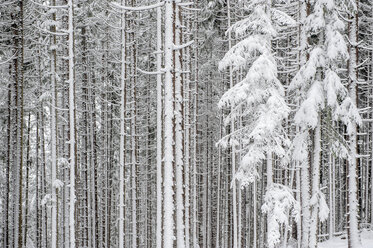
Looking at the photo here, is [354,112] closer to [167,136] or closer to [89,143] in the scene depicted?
[167,136]

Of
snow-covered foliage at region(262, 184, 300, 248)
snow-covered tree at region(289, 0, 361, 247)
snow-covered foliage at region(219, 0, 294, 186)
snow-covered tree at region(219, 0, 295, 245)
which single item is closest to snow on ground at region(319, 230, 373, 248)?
snow-covered tree at region(289, 0, 361, 247)

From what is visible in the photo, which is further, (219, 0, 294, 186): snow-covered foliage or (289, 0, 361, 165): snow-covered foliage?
(289, 0, 361, 165): snow-covered foliage

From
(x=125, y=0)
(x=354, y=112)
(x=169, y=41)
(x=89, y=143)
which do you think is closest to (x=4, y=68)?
(x=89, y=143)

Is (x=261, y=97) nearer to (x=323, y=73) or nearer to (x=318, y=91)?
(x=318, y=91)

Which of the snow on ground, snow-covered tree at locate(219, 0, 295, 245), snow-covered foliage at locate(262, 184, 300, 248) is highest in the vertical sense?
snow-covered tree at locate(219, 0, 295, 245)

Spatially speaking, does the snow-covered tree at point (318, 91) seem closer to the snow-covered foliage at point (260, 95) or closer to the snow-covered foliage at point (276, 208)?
the snow-covered foliage at point (260, 95)

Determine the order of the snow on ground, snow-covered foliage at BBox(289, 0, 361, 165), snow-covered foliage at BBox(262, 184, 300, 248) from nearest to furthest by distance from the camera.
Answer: snow-covered foliage at BBox(262, 184, 300, 248) → snow-covered foliage at BBox(289, 0, 361, 165) → the snow on ground

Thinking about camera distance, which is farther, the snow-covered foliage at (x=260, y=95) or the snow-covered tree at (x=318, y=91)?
the snow-covered tree at (x=318, y=91)

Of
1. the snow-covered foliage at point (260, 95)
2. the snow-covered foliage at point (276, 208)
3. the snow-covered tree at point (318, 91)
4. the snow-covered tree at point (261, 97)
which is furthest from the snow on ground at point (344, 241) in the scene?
the snow-covered foliage at point (260, 95)

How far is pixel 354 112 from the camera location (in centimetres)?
1516

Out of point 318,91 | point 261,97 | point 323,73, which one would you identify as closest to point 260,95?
point 261,97

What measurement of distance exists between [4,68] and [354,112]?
2170cm

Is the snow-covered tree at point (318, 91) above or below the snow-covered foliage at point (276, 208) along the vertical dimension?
above

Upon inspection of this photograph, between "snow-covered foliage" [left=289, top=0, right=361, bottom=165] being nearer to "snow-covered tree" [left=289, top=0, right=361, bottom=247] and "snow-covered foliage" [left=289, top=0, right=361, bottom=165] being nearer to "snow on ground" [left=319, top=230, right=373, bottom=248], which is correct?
"snow-covered tree" [left=289, top=0, right=361, bottom=247]
